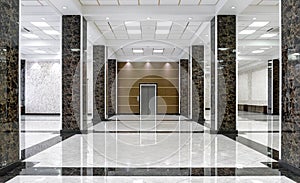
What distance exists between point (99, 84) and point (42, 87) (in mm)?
8742

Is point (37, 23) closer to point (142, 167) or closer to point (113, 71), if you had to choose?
point (142, 167)

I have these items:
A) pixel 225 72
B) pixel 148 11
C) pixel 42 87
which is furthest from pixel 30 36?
pixel 225 72

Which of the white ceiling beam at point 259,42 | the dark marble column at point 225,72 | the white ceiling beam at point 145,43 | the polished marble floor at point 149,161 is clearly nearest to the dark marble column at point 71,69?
the polished marble floor at point 149,161

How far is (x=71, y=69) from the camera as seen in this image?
1491cm

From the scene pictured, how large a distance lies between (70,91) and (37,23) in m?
4.15

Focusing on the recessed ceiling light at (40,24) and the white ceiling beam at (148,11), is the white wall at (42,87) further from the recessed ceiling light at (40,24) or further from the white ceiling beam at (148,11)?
the white ceiling beam at (148,11)

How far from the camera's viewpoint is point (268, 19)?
626 inches

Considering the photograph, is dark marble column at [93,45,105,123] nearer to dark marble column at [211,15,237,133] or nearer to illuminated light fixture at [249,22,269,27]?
illuminated light fixture at [249,22,269,27]

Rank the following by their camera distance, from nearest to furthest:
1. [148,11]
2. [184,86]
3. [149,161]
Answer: [149,161] < [148,11] < [184,86]

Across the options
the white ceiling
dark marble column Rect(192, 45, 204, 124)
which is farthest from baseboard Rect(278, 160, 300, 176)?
dark marble column Rect(192, 45, 204, 124)

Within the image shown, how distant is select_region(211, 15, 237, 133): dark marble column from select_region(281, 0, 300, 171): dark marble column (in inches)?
245

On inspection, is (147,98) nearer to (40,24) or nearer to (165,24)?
(165,24)

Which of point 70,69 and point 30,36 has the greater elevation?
point 30,36

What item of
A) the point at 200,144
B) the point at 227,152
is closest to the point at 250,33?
the point at 200,144
